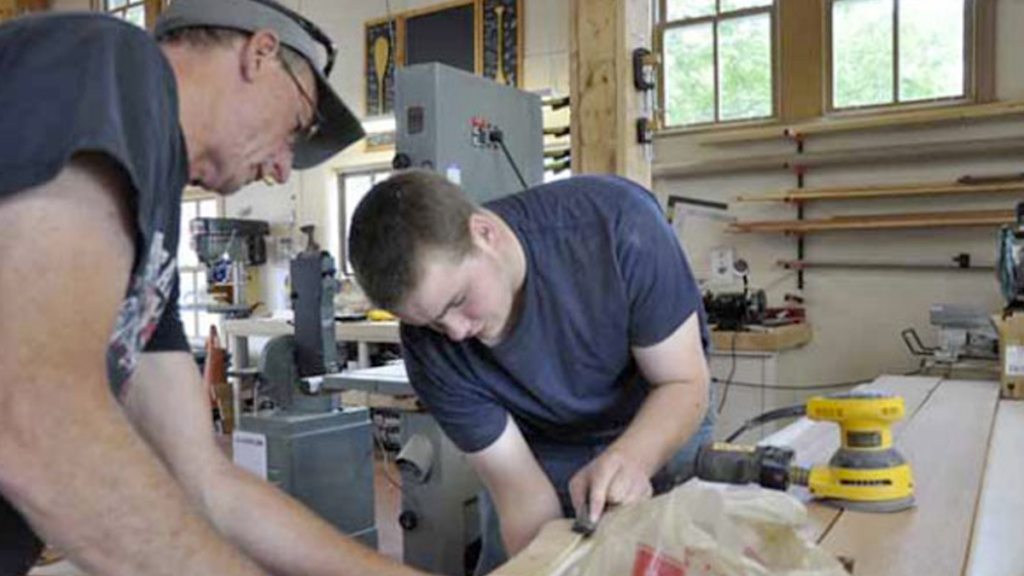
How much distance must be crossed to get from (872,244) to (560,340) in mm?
3732

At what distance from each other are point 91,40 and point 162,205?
→ 16 cm

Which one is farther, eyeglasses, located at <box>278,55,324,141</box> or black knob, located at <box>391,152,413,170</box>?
black knob, located at <box>391,152,413,170</box>

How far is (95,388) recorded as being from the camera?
632 millimetres

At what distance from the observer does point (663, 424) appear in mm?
1301

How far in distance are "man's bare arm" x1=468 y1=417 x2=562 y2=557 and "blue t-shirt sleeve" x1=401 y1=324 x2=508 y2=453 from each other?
0.9 inches

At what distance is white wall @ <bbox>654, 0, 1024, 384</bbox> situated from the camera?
429 centimetres

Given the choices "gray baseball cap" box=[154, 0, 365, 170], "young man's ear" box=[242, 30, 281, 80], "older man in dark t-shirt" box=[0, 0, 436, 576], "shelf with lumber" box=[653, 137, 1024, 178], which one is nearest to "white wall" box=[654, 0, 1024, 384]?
"shelf with lumber" box=[653, 137, 1024, 178]

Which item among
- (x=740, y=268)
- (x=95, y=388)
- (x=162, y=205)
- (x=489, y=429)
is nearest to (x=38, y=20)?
(x=162, y=205)

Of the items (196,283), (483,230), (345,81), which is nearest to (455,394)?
(483,230)

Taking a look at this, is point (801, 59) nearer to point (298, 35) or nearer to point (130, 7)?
point (298, 35)

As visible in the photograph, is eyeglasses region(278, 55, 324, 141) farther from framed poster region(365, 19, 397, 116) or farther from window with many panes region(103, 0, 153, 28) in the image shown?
window with many panes region(103, 0, 153, 28)

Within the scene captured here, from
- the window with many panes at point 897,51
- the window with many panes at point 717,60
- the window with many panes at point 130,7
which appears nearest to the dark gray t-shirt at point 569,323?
the window with many panes at point 897,51

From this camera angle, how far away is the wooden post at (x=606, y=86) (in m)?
3.05

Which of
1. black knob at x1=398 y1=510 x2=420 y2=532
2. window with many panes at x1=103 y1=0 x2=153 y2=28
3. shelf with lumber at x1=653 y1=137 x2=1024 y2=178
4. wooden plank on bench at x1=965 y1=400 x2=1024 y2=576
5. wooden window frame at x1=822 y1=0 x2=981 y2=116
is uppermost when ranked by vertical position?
window with many panes at x1=103 y1=0 x2=153 y2=28
